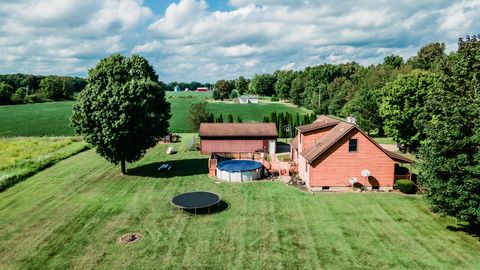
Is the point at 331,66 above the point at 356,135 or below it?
above

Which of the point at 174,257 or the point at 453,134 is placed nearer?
the point at 174,257

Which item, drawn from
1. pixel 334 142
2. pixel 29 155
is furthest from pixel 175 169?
pixel 29 155

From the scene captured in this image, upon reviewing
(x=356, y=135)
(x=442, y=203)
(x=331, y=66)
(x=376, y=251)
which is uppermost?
(x=331, y=66)

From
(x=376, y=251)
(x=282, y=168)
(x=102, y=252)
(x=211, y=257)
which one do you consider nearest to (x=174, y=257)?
(x=211, y=257)

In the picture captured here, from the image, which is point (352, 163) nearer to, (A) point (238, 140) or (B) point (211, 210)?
(B) point (211, 210)

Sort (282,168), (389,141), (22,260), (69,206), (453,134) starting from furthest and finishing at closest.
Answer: (389,141), (282,168), (69,206), (453,134), (22,260)

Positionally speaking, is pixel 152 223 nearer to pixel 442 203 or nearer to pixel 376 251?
pixel 376 251

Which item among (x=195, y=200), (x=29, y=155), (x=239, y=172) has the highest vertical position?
(x=29, y=155)
